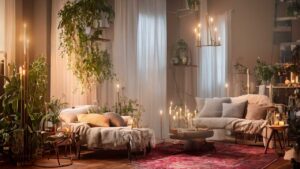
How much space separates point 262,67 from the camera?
937 cm

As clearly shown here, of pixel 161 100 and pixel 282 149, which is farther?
pixel 161 100

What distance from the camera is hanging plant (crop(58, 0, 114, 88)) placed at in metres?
7.68

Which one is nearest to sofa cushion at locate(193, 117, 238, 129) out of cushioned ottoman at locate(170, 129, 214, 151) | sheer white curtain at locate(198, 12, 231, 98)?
cushioned ottoman at locate(170, 129, 214, 151)

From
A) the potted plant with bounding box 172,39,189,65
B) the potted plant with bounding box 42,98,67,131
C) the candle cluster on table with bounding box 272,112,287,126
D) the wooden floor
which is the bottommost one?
the wooden floor

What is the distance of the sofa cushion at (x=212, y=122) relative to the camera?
8328 millimetres

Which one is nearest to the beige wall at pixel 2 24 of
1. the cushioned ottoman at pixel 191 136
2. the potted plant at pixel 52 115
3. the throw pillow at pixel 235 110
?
the potted plant at pixel 52 115

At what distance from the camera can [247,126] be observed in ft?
26.2

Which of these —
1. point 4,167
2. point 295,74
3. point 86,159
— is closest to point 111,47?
point 86,159

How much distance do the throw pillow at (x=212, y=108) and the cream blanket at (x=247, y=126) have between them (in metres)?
0.55

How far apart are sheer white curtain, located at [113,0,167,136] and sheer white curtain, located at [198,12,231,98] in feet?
4.59

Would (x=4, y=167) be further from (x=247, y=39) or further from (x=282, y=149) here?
(x=247, y=39)

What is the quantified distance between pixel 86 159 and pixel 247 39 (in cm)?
498

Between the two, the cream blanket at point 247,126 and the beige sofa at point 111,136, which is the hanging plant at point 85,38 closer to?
the beige sofa at point 111,136

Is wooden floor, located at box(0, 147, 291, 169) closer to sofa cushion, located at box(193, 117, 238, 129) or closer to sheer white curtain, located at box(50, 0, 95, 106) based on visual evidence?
sheer white curtain, located at box(50, 0, 95, 106)
